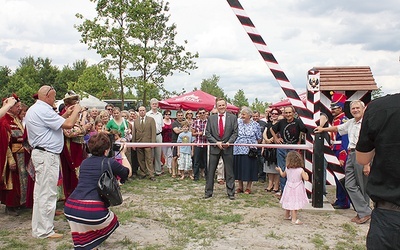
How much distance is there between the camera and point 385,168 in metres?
2.42

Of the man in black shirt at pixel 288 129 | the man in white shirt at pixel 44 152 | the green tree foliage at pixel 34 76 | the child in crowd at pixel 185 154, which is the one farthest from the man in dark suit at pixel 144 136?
the green tree foliage at pixel 34 76

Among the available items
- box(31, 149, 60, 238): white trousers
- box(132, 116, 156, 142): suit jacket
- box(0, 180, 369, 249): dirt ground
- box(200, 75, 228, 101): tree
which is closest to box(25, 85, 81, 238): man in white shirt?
box(31, 149, 60, 238): white trousers

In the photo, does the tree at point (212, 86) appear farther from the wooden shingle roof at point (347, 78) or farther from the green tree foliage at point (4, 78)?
the wooden shingle roof at point (347, 78)

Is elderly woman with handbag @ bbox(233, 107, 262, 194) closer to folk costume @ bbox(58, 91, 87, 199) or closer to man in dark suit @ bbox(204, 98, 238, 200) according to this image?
man in dark suit @ bbox(204, 98, 238, 200)

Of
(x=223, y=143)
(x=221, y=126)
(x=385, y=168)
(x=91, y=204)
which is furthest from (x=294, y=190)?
(x=385, y=168)

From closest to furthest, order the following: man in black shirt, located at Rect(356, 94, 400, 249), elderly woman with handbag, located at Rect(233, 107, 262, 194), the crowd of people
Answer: man in black shirt, located at Rect(356, 94, 400, 249)
the crowd of people
elderly woman with handbag, located at Rect(233, 107, 262, 194)

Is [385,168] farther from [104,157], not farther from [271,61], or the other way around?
[271,61]

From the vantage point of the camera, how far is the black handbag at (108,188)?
165 inches

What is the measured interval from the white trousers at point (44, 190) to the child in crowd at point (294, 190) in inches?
131

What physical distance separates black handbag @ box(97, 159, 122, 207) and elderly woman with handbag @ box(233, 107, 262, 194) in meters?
4.44

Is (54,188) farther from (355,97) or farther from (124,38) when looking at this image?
(124,38)

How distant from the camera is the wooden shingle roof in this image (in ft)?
26.9

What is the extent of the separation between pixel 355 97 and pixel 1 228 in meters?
7.23

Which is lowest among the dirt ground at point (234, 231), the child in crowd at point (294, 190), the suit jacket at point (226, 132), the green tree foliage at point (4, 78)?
the dirt ground at point (234, 231)
